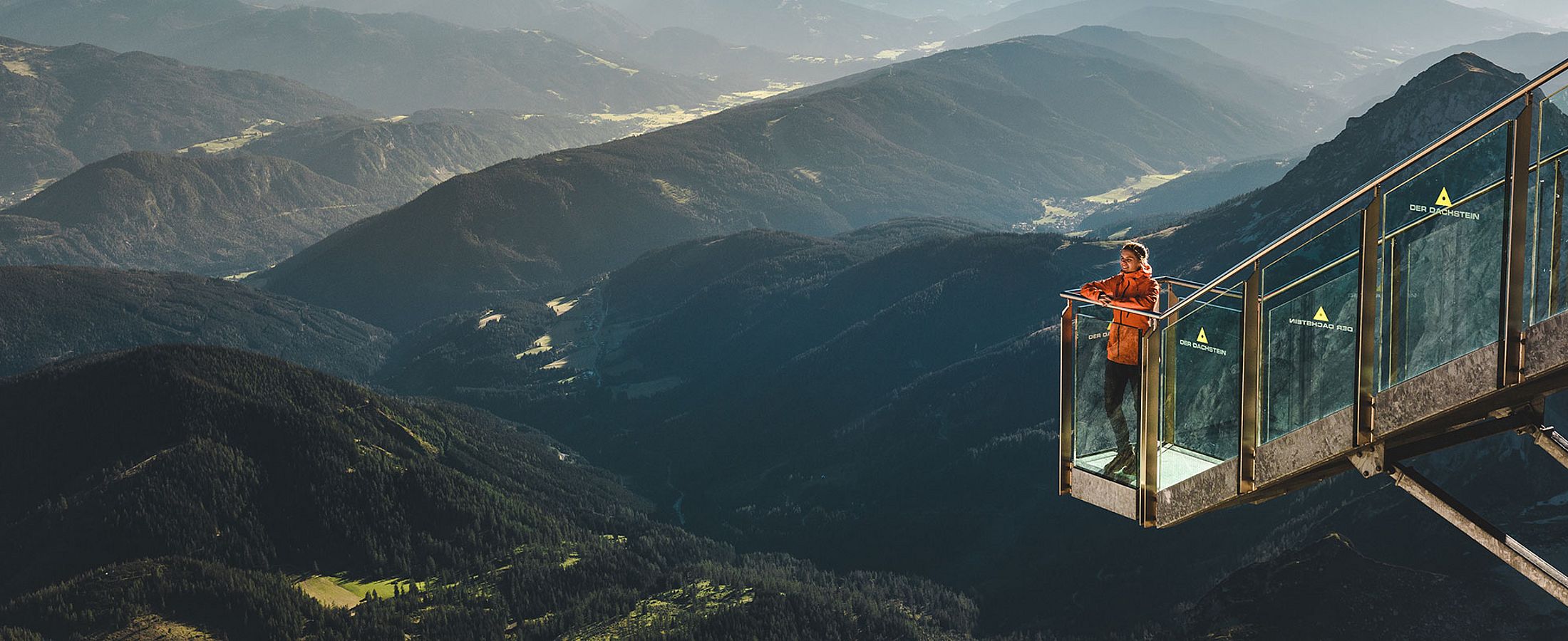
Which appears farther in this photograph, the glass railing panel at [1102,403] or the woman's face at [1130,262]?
the woman's face at [1130,262]

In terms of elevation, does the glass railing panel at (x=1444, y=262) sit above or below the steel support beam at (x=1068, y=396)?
above

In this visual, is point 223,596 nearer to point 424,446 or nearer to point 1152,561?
point 424,446

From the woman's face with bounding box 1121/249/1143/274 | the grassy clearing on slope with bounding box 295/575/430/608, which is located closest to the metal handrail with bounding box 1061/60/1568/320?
the woman's face with bounding box 1121/249/1143/274

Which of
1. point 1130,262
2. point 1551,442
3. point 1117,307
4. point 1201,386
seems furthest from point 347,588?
point 1551,442

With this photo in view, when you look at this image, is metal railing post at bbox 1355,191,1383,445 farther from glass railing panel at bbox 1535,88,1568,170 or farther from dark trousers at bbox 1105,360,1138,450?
dark trousers at bbox 1105,360,1138,450

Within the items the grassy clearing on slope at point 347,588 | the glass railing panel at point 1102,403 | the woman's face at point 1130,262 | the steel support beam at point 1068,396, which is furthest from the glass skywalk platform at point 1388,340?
the grassy clearing on slope at point 347,588

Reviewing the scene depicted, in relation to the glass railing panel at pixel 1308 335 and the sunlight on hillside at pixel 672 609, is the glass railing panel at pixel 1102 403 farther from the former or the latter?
the sunlight on hillside at pixel 672 609

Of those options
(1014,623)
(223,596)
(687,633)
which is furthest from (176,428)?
(1014,623)
